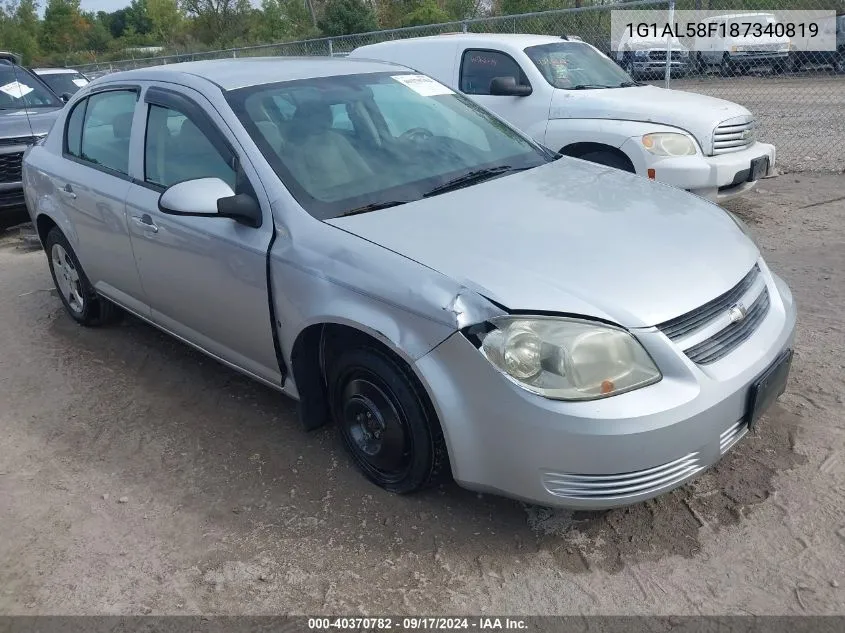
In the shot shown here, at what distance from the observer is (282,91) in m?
3.55

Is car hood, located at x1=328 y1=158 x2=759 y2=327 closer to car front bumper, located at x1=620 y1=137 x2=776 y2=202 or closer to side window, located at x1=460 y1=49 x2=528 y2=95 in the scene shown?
car front bumper, located at x1=620 y1=137 x2=776 y2=202

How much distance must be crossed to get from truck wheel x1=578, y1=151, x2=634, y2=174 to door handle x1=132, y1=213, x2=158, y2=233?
12.9 ft

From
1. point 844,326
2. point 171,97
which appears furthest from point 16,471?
point 844,326

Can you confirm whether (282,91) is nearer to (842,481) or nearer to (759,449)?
(759,449)

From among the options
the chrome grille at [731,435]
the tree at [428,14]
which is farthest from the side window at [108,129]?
the tree at [428,14]

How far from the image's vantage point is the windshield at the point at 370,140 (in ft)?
10.5

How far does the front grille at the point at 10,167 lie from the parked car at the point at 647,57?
939 centimetres

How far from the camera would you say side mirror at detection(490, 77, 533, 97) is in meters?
6.84

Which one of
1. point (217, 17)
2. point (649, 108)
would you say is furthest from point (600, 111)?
point (217, 17)

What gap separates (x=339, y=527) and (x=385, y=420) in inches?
18.7

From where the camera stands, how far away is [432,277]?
2592 mm

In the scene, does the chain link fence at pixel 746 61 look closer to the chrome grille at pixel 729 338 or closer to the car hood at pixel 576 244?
the car hood at pixel 576 244

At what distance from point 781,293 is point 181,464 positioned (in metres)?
2.80

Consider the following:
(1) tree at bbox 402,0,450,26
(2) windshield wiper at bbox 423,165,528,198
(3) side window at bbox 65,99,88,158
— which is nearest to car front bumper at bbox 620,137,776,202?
(2) windshield wiper at bbox 423,165,528,198
